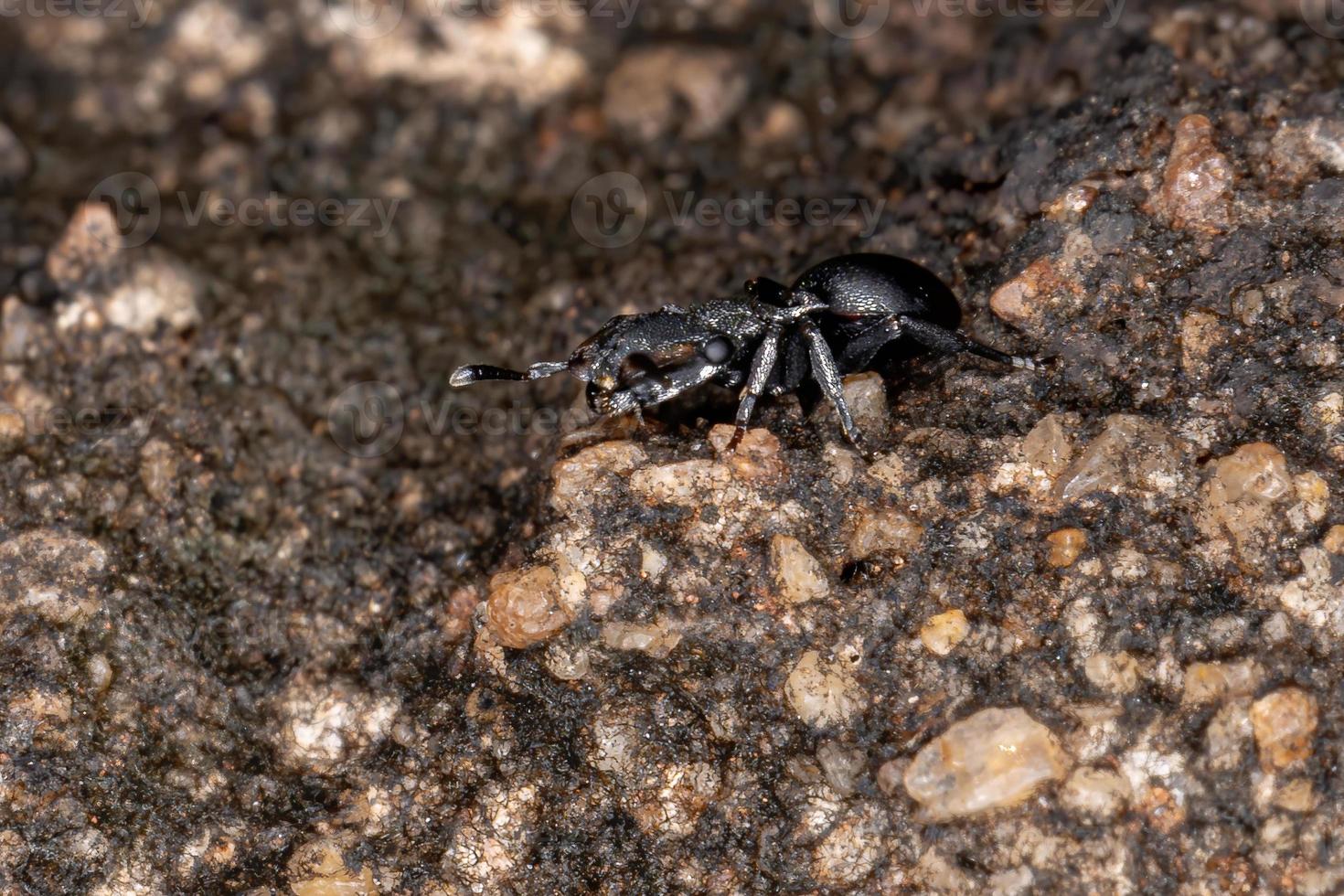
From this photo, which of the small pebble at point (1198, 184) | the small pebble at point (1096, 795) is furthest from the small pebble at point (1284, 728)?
the small pebble at point (1198, 184)

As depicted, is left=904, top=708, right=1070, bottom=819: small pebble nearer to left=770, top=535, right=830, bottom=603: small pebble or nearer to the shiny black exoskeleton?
left=770, top=535, right=830, bottom=603: small pebble

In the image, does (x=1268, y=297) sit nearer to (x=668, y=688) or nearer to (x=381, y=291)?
(x=668, y=688)

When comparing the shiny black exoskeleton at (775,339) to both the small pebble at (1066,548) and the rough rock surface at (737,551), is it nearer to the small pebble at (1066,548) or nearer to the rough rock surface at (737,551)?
the rough rock surface at (737,551)

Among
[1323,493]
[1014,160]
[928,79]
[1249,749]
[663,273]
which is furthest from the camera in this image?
[928,79]

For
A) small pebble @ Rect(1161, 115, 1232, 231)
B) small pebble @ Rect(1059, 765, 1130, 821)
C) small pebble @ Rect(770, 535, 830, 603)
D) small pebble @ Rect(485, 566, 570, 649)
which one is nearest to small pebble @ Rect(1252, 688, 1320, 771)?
small pebble @ Rect(1059, 765, 1130, 821)

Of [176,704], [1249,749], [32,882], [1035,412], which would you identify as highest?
[1035,412]

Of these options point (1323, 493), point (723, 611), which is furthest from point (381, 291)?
point (1323, 493)

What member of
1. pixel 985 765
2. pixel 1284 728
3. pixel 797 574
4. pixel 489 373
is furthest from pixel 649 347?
pixel 1284 728
